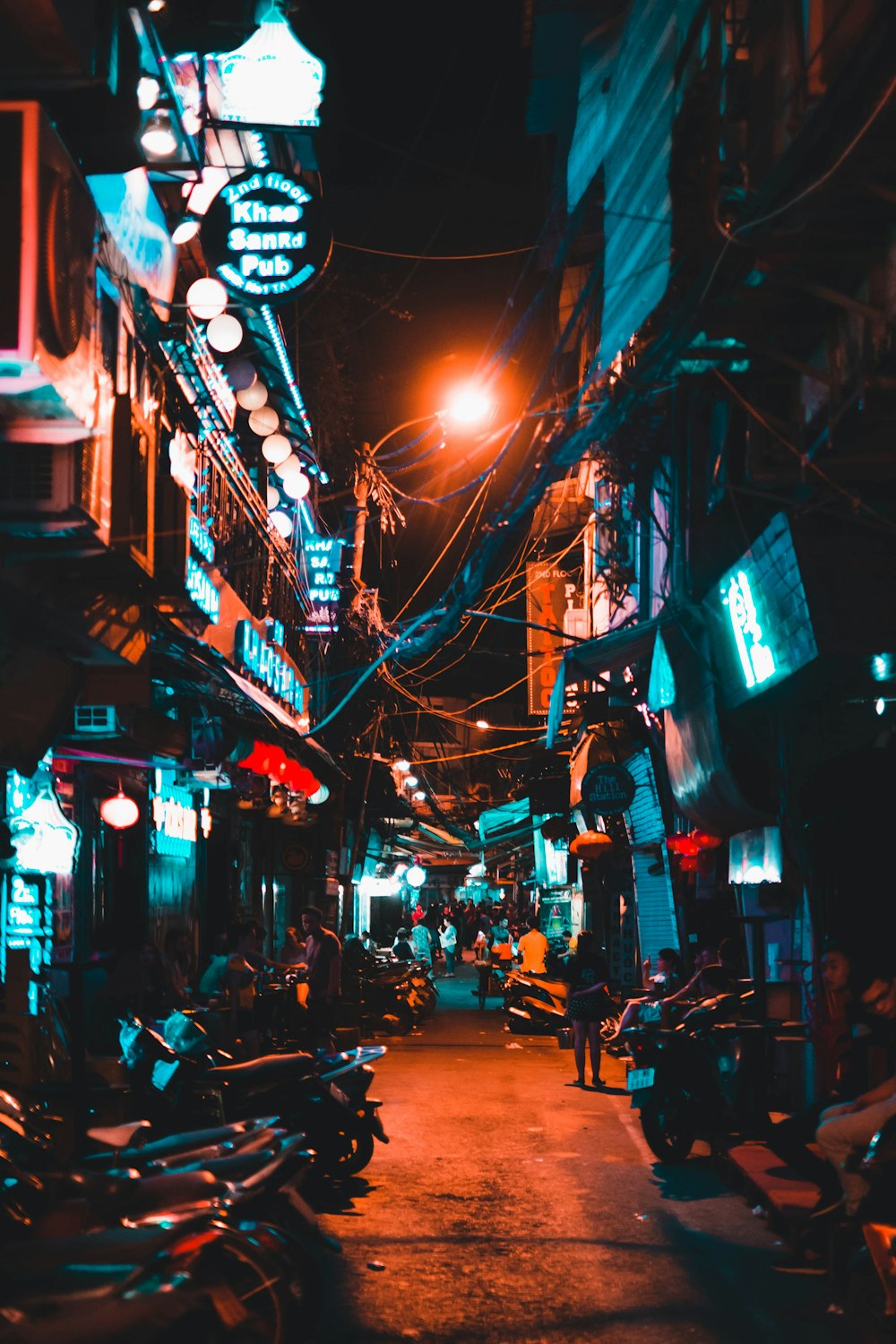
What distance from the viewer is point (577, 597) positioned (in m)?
27.0

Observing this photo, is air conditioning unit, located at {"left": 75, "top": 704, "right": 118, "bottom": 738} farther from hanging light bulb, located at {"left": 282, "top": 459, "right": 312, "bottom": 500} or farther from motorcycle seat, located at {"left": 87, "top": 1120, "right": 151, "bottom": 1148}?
hanging light bulb, located at {"left": 282, "top": 459, "right": 312, "bottom": 500}

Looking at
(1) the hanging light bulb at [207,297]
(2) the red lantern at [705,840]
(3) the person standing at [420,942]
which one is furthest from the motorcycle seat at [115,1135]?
(3) the person standing at [420,942]

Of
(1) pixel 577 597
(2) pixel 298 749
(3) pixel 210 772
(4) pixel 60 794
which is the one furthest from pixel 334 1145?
(1) pixel 577 597

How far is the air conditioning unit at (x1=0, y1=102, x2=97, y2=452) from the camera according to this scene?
6.91 meters

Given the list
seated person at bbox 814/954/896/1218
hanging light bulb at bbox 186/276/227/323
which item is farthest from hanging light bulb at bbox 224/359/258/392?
seated person at bbox 814/954/896/1218

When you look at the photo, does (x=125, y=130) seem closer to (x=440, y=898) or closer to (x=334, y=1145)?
(x=334, y=1145)

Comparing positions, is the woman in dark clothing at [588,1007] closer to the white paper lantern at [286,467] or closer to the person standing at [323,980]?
the person standing at [323,980]

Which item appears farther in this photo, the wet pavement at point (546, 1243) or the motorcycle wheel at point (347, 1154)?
the motorcycle wheel at point (347, 1154)

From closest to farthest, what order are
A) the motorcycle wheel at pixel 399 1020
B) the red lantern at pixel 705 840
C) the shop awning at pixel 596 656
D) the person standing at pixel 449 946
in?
the shop awning at pixel 596 656 → the red lantern at pixel 705 840 → the motorcycle wheel at pixel 399 1020 → the person standing at pixel 449 946

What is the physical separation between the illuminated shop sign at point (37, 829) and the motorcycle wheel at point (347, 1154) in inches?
139

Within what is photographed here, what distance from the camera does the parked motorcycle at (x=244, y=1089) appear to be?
29.9 ft

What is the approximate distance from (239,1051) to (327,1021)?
1.49 metres

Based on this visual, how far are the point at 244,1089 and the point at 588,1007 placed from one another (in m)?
7.48

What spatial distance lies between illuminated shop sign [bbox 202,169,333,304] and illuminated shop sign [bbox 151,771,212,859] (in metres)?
7.23
